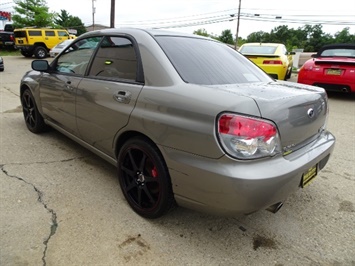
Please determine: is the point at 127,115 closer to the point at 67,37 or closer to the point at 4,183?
the point at 4,183

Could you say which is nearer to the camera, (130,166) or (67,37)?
(130,166)

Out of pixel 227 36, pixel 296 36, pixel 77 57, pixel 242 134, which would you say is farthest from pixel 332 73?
pixel 296 36

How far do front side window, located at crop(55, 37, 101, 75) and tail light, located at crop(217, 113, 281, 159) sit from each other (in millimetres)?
1837

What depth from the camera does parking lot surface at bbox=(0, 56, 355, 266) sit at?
203 cm

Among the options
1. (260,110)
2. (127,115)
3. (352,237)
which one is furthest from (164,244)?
(352,237)

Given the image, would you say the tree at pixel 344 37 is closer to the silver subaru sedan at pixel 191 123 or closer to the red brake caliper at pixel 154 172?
the silver subaru sedan at pixel 191 123

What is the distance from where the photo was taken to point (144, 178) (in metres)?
2.36

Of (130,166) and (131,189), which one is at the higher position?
(130,166)

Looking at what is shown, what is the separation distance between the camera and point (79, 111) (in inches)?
119

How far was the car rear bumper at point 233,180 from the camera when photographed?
178 cm

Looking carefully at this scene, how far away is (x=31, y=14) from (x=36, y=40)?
14.5 metres

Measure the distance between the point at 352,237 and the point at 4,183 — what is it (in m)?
3.10

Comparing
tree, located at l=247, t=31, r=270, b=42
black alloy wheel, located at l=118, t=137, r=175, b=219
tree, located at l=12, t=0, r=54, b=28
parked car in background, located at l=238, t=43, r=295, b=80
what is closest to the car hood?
black alloy wheel, located at l=118, t=137, r=175, b=219

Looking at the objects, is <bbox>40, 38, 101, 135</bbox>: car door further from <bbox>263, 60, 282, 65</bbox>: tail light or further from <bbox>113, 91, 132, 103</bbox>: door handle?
<bbox>263, 60, 282, 65</bbox>: tail light
